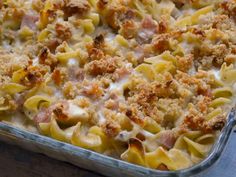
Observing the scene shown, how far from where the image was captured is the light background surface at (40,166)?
1842mm

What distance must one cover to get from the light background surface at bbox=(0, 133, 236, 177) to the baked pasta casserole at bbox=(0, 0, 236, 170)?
0.11m

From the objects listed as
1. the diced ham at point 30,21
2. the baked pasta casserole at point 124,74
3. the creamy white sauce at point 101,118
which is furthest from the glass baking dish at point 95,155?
the diced ham at point 30,21

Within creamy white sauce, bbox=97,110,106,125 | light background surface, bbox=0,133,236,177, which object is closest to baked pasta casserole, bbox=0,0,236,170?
creamy white sauce, bbox=97,110,106,125

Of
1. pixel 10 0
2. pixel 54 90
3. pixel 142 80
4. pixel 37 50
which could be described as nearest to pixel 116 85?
pixel 142 80

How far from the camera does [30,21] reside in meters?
2.28

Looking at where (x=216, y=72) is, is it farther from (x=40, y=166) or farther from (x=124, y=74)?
(x=40, y=166)

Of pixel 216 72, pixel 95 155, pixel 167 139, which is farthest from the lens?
pixel 216 72

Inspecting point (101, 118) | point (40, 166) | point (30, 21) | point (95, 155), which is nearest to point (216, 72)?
point (101, 118)

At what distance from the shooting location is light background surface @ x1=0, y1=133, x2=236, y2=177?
6.04ft

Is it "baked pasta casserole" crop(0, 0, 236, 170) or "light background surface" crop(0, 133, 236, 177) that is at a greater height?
"baked pasta casserole" crop(0, 0, 236, 170)

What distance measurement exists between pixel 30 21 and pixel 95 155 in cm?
87

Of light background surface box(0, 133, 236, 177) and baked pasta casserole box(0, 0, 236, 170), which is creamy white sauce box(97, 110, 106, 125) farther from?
light background surface box(0, 133, 236, 177)

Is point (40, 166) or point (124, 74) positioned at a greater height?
point (124, 74)

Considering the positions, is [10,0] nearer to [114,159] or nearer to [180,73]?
[180,73]
